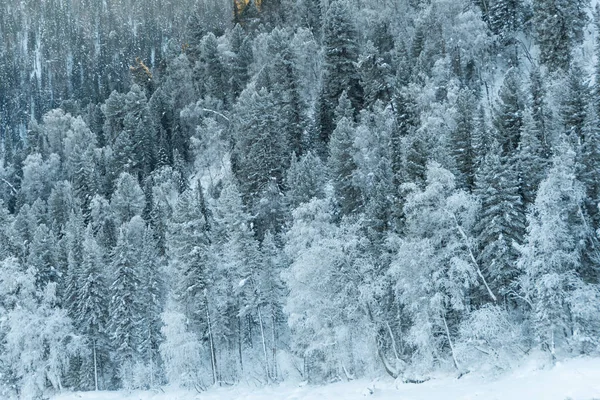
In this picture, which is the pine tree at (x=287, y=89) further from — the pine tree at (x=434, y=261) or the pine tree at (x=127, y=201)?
the pine tree at (x=434, y=261)

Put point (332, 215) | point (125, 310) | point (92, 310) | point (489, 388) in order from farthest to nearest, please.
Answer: point (92, 310) < point (125, 310) < point (332, 215) < point (489, 388)

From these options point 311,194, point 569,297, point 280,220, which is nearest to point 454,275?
point 569,297

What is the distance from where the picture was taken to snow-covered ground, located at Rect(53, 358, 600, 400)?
2376 cm

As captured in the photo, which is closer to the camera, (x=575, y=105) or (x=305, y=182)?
(x=575, y=105)

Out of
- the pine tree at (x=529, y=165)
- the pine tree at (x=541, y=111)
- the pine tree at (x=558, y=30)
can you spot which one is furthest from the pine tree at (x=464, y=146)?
the pine tree at (x=558, y=30)

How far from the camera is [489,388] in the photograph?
86.9ft

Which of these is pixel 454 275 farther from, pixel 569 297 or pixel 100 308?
pixel 100 308

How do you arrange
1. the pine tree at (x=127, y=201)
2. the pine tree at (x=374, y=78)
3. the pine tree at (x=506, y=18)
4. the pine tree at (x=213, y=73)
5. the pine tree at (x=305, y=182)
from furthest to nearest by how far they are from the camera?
the pine tree at (x=213, y=73) < the pine tree at (x=506, y=18) < the pine tree at (x=127, y=201) < the pine tree at (x=374, y=78) < the pine tree at (x=305, y=182)

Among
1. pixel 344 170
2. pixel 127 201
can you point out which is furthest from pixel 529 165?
pixel 127 201

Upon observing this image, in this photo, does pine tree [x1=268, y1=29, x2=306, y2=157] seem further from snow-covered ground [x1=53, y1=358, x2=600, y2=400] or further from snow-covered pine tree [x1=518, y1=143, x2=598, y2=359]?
snow-covered pine tree [x1=518, y1=143, x2=598, y2=359]

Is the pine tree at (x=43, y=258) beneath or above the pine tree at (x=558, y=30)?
beneath

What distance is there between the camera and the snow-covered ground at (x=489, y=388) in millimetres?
23763

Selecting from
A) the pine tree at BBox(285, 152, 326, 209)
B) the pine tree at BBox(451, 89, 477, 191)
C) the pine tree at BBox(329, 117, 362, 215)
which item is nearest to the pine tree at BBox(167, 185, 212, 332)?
the pine tree at BBox(285, 152, 326, 209)

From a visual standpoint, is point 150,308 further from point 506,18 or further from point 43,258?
point 506,18
